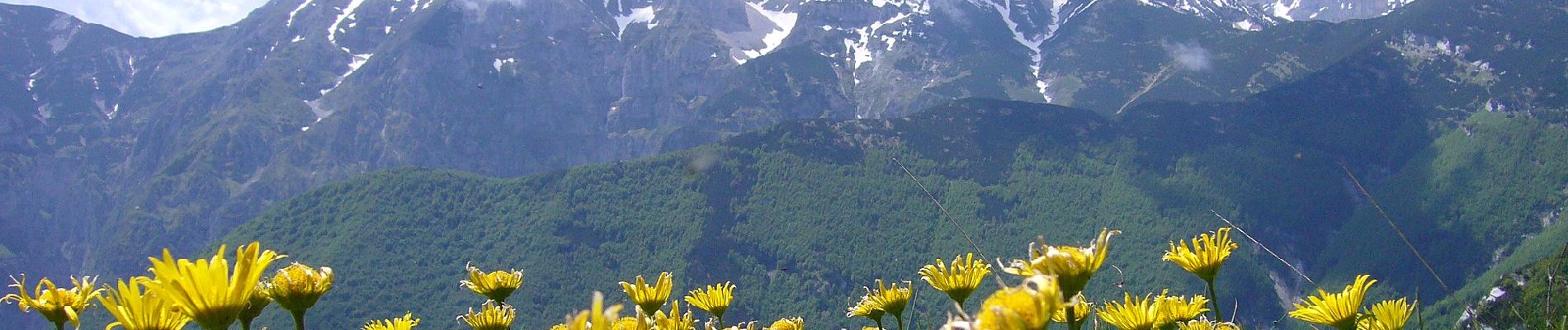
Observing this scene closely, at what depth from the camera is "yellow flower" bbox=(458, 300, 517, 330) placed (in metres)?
4.51

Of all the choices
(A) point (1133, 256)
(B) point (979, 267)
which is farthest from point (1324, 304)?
(A) point (1133, 256)

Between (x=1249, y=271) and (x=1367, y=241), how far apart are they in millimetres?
29364

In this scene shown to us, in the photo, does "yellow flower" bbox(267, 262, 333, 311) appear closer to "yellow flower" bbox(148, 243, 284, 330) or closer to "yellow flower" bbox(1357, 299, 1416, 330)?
"yellow flower" bbox(148, 243, 284, 330)

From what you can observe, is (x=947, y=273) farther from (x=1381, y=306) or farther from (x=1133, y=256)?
(x=1133, y=256)

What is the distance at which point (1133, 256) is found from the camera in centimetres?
19325

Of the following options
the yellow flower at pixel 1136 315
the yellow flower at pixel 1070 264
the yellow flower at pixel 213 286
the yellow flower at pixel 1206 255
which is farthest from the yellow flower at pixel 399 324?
the yellow flower at pixel 1206 255

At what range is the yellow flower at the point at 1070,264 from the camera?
2252 millimetres

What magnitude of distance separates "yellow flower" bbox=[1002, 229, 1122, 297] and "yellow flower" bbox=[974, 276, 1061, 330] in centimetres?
56

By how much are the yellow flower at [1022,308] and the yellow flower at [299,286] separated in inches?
92.8

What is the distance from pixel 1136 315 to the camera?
380 cm

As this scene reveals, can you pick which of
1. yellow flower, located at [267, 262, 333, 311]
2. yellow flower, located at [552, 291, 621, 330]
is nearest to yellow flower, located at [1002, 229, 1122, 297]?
yellow flower, located at [552, 291, 621, 330]

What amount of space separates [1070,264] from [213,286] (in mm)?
2026

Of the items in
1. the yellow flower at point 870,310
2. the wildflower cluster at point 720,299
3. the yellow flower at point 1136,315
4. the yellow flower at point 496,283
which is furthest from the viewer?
the yellow flower at point 496,283

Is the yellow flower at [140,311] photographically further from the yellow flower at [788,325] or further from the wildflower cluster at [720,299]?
the yellow flower at [788,325]
